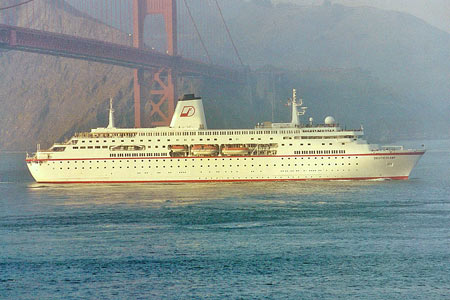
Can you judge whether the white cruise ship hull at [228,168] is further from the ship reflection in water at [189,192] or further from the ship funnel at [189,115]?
the ship funnel at [189,115]

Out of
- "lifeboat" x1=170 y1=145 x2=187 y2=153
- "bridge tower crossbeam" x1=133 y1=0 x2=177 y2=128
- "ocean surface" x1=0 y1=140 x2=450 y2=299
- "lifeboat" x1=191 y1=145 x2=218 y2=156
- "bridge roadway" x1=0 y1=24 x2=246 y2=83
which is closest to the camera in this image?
"ocean surface" x1=0 y1=140 x2=450 y2=299

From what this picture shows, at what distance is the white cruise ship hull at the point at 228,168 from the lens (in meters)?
46.9

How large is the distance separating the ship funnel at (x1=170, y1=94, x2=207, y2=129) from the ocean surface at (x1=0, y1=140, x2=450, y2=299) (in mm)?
7950

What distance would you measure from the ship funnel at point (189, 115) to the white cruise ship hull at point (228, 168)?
292 cm

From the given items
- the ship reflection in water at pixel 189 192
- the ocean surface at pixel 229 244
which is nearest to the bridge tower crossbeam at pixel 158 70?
the ship reflection in water at pixel 189 192

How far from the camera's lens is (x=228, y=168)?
47.9m

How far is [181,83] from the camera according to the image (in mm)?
104625

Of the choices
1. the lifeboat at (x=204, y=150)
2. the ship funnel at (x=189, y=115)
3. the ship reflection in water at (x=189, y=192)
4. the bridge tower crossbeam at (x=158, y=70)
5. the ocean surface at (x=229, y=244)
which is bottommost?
the ocean surface at (x=229, y=244)

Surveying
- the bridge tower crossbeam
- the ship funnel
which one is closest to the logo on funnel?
the ship funnel

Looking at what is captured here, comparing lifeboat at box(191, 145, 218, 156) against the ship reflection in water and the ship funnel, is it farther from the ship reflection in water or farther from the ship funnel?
the ship reflection in water

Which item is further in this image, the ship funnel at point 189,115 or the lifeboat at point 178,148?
the ship funnel at point 189,115

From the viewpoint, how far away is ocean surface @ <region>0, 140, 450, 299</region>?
22203 mm

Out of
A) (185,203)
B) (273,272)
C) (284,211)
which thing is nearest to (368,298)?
(273,272)

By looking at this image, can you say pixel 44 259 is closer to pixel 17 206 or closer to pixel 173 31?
pixel 17 206
